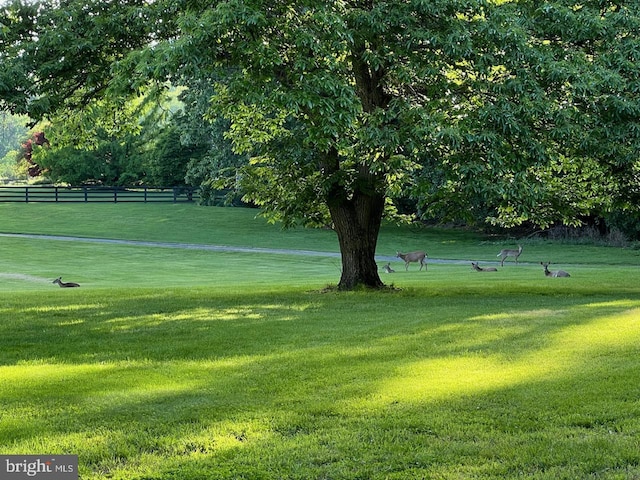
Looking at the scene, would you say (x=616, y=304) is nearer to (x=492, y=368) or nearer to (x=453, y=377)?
(x=492, y=368)

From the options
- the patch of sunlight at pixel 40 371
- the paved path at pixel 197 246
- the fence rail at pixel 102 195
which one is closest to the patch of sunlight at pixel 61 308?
the patch of sunlight at pixel 40 371

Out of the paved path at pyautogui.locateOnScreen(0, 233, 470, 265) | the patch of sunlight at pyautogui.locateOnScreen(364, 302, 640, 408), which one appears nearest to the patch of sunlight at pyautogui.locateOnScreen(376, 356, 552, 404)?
the patch of sunlight at pyautogui.locateOnScreen(364, 302, 640, 408)

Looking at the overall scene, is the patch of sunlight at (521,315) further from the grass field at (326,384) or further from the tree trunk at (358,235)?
the tree trunk at (358,235)

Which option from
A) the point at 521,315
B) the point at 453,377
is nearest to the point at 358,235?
the point at 521,315

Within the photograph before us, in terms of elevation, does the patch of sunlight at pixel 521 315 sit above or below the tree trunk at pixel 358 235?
below

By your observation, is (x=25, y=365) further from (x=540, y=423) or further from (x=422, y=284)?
(x=422, y=284)

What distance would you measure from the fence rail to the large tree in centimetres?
5273

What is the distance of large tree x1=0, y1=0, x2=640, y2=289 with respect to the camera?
1444cm

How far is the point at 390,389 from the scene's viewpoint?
799 cm

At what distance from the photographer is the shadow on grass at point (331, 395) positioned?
5992mm

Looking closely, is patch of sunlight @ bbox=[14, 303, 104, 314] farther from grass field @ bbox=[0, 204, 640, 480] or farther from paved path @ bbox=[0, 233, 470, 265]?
paved path @ bbox=[0, 233, 470, 265]

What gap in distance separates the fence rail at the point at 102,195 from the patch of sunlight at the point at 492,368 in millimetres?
60182

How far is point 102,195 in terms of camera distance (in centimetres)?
7569

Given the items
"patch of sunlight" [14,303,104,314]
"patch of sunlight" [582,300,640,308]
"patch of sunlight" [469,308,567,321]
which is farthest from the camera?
"patch of sunlight" [14,303,104,314]
